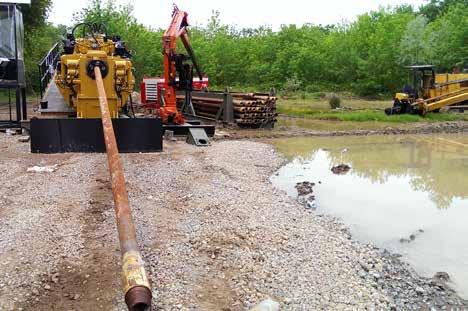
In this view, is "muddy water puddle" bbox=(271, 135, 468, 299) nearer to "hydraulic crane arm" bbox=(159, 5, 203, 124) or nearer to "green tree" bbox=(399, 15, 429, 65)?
"hydraulic crane arm" bbox=(159, 5, 203, 124)

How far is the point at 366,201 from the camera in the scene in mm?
9086

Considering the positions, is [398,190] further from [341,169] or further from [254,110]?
[254,110]

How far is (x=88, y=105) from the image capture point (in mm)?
11375

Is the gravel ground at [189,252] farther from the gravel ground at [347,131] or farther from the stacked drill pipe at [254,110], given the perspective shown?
the stacked drill pipe at [254,110]

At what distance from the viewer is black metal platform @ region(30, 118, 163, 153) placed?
9867 millimetres

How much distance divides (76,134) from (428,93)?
17087mm

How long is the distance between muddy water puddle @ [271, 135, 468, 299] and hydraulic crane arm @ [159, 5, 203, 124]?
3.07 m

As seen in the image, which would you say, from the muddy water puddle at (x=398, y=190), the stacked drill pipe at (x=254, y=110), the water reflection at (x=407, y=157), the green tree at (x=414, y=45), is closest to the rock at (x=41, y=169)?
the muddy water puddle at (x=398, y=190)

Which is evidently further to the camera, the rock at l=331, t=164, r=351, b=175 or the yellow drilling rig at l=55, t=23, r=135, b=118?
the rock at l=331, t=164, r=351, b=175

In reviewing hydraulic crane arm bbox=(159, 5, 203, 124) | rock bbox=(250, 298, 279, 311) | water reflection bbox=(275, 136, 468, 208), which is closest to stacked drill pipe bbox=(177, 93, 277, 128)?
water reflection bbox=(275, 136, 468, 208)

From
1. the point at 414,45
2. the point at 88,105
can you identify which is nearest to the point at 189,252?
the point at 88,105

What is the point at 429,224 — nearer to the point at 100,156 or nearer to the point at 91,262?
the point at 91,262

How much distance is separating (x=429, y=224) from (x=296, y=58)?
3463cm

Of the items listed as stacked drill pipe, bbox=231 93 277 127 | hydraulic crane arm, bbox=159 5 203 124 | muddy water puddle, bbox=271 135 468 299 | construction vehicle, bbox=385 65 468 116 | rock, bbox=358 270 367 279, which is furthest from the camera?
construction vehicle, bbox=385 65 468 116
